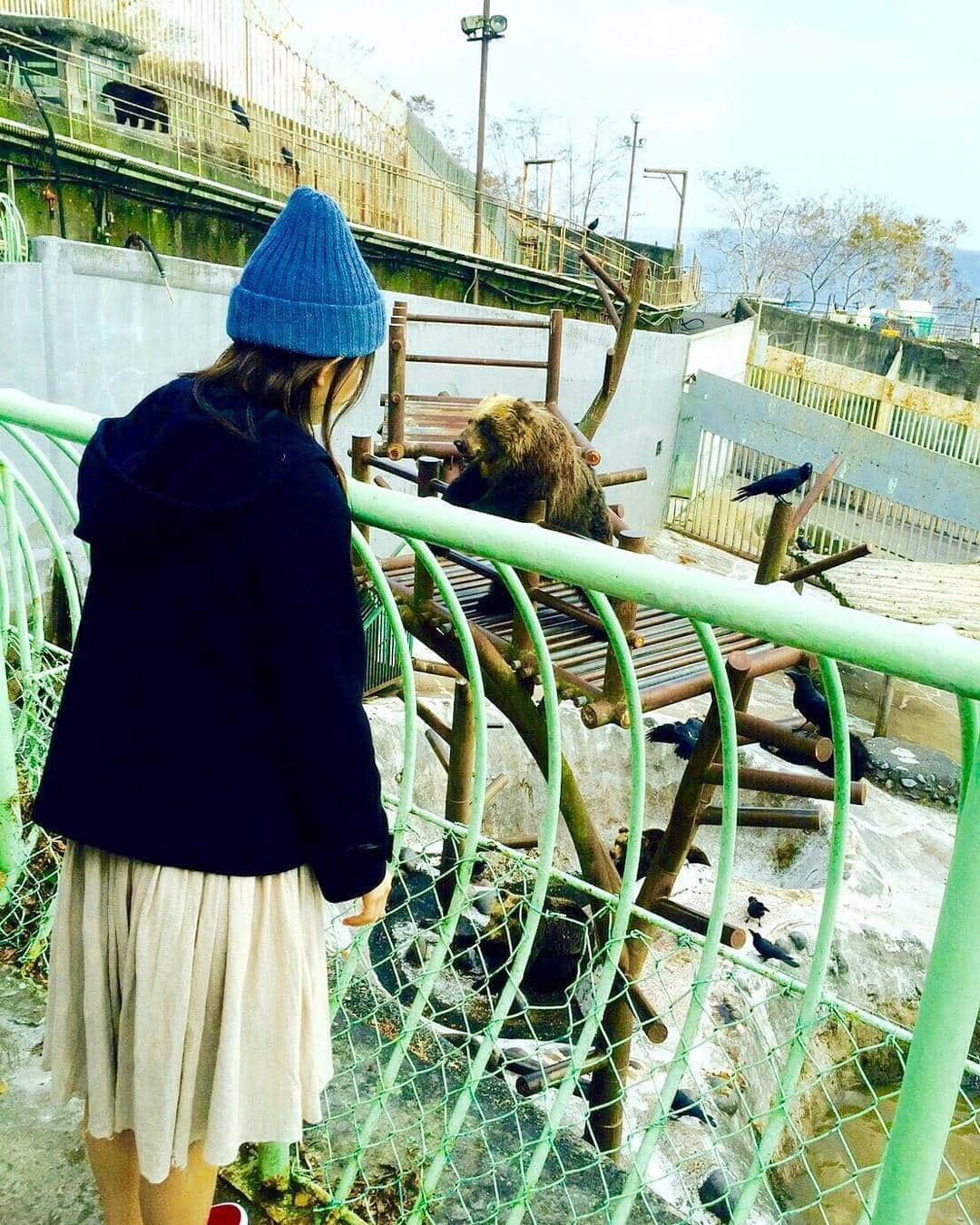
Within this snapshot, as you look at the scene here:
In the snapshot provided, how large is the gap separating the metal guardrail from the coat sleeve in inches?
428

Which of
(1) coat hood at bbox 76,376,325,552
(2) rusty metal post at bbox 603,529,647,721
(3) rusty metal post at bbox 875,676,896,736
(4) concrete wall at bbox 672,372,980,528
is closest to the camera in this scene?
(1) coat hood at bbox 76,376,325,552

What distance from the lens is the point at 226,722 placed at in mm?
1184

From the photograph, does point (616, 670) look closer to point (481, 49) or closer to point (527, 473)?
point (527, 473)

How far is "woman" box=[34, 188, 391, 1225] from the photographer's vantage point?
113 centimetres

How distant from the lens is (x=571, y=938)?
577cm

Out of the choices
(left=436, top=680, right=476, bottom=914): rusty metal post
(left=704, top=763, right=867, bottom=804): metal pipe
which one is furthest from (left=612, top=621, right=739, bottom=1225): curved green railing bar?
(left=436, top=680, right=476, bottom=914): rusty metal post

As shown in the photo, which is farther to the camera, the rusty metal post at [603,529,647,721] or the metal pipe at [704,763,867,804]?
the metal pipe at [704,763,867,804]

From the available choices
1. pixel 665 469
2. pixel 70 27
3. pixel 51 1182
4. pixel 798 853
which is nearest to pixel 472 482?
pixel 51 1182

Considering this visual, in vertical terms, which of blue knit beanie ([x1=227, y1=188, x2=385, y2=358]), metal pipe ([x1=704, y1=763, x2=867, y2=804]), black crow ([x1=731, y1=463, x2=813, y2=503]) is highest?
blue knit beanie ([x1=227, y1=188, x2=385, y2=358])

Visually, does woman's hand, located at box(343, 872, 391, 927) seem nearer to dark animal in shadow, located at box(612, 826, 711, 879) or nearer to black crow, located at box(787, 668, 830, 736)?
black crow, located at box(787, 668, 830, 736)

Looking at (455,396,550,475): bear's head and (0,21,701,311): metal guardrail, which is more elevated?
(0,21,701,311): metal guardrail

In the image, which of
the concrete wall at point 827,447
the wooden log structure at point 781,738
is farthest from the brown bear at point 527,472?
the concrete wall at point 827,447

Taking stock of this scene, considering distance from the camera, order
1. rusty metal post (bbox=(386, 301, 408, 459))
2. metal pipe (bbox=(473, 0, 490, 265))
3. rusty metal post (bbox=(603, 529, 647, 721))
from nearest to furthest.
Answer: rusty metal post (bbox=(603, 529, 647, 721))
rusty metal post (bbox=(386, 301, 408, 459))
metal pipe (bbox=(473, 0, 490, 265))

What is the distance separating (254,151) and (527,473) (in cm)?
1264
